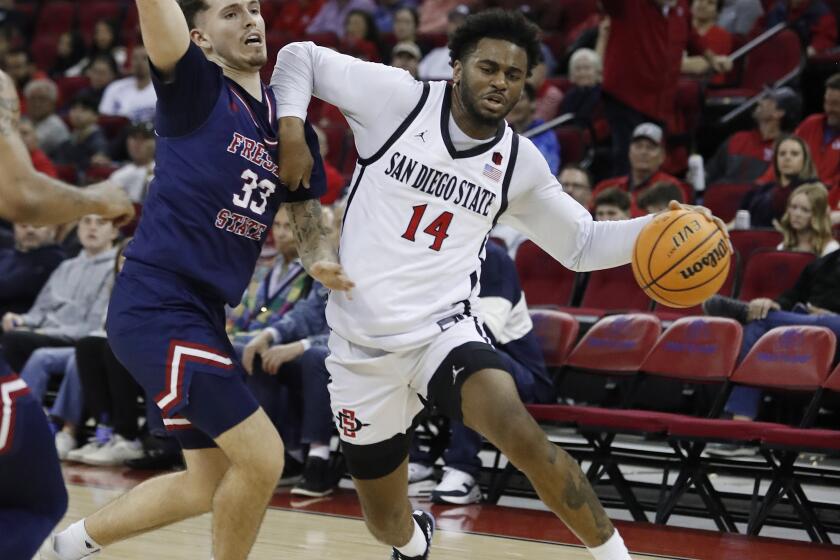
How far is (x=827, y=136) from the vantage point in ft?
29.2

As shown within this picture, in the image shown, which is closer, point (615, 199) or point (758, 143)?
point (615, 199)

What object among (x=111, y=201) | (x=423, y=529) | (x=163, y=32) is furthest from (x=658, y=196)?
(x=111, y=201)

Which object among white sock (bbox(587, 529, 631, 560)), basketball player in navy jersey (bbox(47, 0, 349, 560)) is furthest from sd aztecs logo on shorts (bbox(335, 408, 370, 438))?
white sock (bbox(587, 529, 631, 560))

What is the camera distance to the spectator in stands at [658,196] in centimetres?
796

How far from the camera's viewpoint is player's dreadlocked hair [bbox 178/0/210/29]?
4234mm

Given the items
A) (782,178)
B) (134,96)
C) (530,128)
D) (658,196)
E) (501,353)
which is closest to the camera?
(501,353)

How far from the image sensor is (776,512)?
6660mm

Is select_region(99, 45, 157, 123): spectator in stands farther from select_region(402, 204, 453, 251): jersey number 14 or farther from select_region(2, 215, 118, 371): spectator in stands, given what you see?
select_region(402, 204, 453, 251): jersey number 14

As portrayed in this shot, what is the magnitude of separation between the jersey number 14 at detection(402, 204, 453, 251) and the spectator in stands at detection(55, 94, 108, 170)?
8690 millimetres

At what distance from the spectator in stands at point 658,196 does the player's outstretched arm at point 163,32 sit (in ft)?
15.5

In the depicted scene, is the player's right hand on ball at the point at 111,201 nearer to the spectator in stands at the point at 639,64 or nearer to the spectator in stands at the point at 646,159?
the spectator in stands at the point at 646,159

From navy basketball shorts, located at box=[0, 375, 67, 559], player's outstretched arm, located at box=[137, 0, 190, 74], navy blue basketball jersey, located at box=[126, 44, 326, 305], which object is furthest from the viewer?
navy blue basketball jersey, located at box=[126, 44, 326, 305]

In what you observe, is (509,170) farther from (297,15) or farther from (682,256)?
(297,15)

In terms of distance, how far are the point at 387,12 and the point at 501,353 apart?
26.3 ft
